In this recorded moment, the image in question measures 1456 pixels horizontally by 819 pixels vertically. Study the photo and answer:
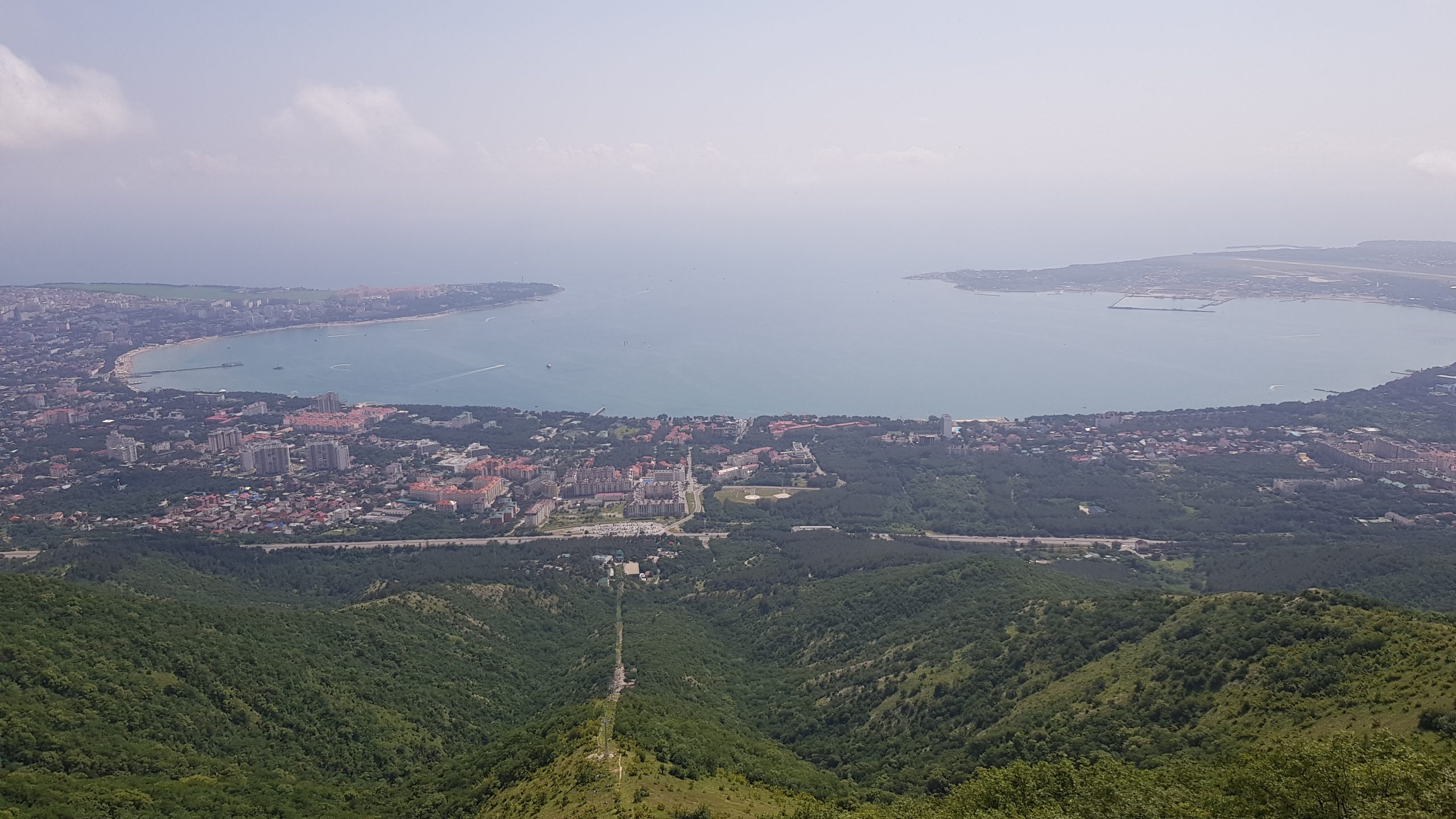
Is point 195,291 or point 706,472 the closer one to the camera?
point 706,472

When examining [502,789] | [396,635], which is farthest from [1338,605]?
[396,635]

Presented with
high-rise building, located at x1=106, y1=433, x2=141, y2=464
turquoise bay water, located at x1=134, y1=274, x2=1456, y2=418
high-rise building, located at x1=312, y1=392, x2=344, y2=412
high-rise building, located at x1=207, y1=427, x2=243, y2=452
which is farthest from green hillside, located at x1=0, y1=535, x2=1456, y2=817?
turquoise bay water, located at x1=134, y1=274, x2=1456, y2=418

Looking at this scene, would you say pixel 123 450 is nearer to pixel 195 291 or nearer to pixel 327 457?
pixel 327 457

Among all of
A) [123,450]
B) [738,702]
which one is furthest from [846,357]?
[738,702]

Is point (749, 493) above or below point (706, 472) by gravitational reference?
below

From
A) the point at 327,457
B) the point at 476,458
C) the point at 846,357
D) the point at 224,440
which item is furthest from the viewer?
the point at 846,357

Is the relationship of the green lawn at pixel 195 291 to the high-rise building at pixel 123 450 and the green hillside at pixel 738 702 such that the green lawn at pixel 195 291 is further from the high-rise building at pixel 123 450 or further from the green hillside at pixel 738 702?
the green hillside at pixel 738 702
